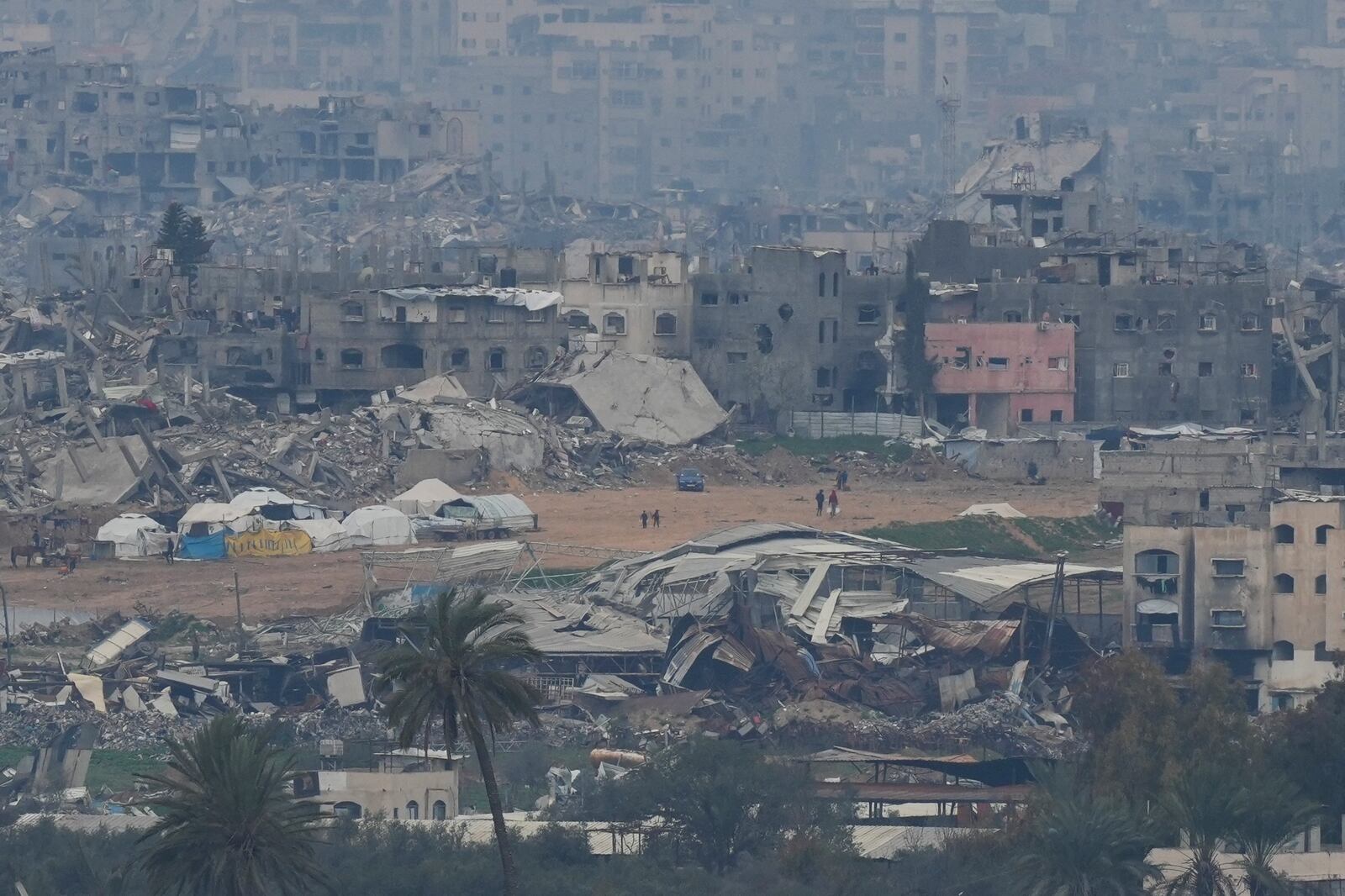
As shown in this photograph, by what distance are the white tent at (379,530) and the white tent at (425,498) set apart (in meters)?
1.19

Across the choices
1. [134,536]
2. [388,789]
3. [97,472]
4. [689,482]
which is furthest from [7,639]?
[689,482]

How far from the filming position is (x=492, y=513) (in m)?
67.2

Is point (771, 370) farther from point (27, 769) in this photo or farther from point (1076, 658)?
point (27, 769)

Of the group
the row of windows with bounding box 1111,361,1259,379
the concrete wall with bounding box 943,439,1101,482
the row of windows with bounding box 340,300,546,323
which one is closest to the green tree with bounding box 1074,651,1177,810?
the concrete wall with bounding box 943,439,1101,482

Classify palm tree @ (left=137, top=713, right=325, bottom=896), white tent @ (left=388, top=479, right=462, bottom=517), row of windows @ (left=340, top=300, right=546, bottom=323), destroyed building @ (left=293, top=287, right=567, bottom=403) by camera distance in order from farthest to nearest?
1. row of windows @ (left=340, top=300, right=546, bottom=323)
2. destroyed building @ (left=293, top=287, right=567, bottom=403)
3. white tent @ (left=388, top=479, right=462, bottom=517)
4. palm tree @ (left=137, top=713, right=325, bottom=896)

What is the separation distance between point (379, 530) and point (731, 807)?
22.0 meters

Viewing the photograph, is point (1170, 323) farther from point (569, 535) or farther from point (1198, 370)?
point (569, 535)

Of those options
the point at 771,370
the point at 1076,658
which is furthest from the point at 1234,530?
the point at 771,370

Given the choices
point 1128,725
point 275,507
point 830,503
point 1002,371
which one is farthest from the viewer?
point 1002,371

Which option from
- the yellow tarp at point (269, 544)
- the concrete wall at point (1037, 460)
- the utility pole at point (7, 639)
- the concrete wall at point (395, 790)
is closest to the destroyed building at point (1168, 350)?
the concrete wall at point (1037, 460)

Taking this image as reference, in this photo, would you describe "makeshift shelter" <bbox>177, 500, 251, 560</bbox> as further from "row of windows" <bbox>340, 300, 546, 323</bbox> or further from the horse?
"row of windows" <bbox>340, 300, 546, 323</bbox>

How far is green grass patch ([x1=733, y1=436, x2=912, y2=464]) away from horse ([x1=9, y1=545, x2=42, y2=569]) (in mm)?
17128

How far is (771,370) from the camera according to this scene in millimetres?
82000

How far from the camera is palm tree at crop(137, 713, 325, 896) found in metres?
36.3
